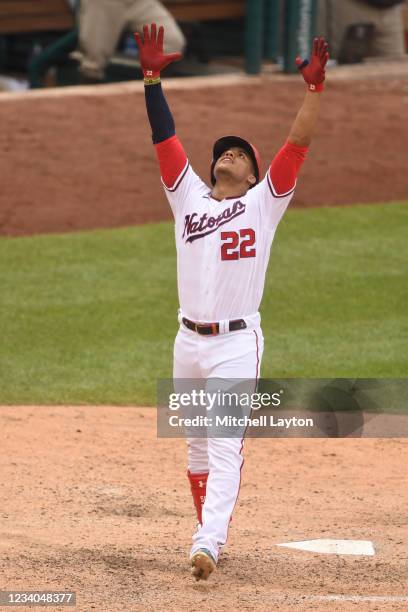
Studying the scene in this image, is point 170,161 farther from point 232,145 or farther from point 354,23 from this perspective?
point 354,23

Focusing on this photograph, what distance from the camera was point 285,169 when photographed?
5430 millimetres

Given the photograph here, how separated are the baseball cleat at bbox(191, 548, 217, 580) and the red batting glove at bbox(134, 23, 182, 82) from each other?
2.10 meters

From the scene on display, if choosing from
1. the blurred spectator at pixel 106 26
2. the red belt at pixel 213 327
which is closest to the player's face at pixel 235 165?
the red belt at pixel 213 327

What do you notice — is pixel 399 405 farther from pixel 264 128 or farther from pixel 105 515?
pixel 264 128

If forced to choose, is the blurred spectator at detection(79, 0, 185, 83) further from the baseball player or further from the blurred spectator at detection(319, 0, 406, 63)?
the baseball player

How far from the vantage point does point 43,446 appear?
295 inches

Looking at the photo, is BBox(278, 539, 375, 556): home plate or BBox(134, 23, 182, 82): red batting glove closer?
BBox(134, 23, 182, 82): red batting glove

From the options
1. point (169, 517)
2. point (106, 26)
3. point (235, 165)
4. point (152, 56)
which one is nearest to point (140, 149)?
point (106, 26)

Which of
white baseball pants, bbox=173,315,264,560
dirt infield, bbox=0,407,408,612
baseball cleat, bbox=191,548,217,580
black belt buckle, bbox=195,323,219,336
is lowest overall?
dirt infield, bbox=0,407,408,612

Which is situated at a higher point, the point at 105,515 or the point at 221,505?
the point at 221,505

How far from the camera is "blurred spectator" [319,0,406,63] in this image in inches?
647

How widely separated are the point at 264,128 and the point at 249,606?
31.2 feet

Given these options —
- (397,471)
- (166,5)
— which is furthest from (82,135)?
(397,471)

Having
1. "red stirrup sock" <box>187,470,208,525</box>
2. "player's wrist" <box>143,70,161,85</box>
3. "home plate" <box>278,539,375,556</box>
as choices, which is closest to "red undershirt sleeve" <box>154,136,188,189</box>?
"player's wrist" <box>143,70,161,85</box>
